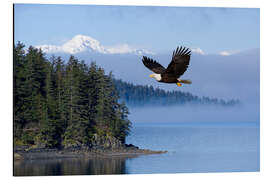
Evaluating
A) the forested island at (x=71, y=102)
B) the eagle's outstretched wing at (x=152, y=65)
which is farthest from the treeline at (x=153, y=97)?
the eagle's outstretched wing at (x=152, y=65)

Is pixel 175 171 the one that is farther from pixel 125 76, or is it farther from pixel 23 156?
pixel 23 156

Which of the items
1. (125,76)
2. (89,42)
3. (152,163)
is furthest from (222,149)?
(89,42)

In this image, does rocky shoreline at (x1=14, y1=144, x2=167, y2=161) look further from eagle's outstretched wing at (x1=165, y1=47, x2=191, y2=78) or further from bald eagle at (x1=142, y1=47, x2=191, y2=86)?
eagle's outstretched wing at (x1=165, y1=47, x2=191, y2=78)

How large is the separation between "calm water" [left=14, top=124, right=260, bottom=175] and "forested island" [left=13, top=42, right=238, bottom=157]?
0.22 meters

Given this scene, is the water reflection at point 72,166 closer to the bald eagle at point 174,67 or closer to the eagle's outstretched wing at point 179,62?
the bald eagle at point 174,67

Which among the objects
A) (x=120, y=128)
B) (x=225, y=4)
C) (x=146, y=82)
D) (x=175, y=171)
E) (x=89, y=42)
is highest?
(x=225, y=4)

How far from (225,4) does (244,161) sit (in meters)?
2.56

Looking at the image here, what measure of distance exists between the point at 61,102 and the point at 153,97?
4.91ft

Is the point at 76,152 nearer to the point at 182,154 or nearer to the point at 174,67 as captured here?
the point at 182,154

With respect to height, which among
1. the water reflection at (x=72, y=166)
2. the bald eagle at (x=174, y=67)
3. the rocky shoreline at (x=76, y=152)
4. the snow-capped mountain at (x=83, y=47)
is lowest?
the water reflection at (x=72, y=166)

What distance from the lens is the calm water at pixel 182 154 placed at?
881 cm

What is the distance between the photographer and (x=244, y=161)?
911cm

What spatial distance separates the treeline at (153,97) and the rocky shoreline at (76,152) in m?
0.76

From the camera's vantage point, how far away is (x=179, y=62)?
301 inches
